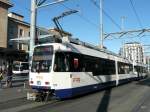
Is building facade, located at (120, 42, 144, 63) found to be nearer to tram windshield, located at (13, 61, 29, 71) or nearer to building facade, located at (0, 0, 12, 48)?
tram windshield, located at (13, 61, 29, 71)

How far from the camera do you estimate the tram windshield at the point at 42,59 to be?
15930 millimetres

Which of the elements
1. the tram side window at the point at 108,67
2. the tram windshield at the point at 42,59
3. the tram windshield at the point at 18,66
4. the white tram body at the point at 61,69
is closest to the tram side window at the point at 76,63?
the white tram body at the point at 61,69

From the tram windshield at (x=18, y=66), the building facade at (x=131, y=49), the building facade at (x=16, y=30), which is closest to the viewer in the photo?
the tram windshield at (x=18, y=66)

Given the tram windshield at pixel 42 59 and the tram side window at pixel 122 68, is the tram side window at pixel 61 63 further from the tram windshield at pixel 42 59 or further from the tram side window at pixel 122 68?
the tram side window at pixel 122 68

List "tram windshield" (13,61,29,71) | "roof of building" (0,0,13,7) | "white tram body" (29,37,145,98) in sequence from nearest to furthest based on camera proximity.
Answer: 1. "white tram body" (29,37,145,98)
2. "roof of building" (0,0,13,7)
3. "tram windshield" (13,61,29,71)

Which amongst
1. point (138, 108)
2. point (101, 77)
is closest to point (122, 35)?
point (101, 77)

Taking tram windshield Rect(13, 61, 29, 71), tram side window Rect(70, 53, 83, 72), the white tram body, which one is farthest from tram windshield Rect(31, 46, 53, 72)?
tram windshield Rect(13, 61, 29, 71)

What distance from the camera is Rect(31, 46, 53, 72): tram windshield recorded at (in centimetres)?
1593

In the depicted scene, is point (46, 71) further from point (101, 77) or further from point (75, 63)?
point (101, 77)

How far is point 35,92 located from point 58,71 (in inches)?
64.2

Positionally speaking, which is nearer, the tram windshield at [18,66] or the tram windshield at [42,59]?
the tram windshield at [42,59]

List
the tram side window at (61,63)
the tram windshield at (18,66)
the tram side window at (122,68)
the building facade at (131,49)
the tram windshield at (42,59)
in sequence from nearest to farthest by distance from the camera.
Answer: the tram side window at (61,63), the tram windshield at (42,59), the tram side window at (122,68), the tram windshield at (18,66), the building facade at (131,49)

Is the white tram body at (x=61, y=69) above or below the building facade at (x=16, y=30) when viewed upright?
below

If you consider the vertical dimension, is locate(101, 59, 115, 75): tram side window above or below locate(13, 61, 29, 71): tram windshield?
below
